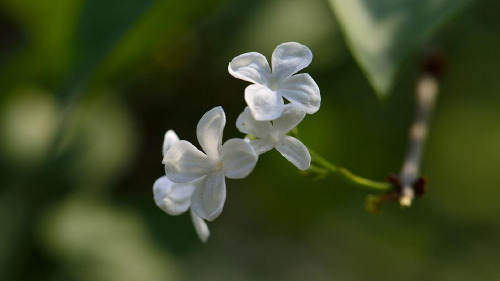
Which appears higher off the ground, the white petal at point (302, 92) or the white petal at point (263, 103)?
the white petal at point (263, 103)

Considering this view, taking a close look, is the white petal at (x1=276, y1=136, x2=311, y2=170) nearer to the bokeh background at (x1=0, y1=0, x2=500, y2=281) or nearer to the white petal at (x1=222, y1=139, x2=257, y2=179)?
the white petal at (x1=222, y1=139, x2=257, y2=179)

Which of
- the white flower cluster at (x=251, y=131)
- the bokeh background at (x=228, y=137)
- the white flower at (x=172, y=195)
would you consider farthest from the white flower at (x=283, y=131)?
the bokeh background at (x=228, y=137)

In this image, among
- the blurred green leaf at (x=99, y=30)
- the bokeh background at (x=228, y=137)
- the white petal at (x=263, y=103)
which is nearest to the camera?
the white petal at (x=263, y=103)

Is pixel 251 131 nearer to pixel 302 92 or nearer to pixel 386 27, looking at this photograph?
pixel 302 92

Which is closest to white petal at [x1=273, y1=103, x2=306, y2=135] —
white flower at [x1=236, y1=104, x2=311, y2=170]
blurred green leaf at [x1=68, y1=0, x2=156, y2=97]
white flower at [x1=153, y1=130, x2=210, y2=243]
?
white flower at [x1=236, y1=104, x2=311, y2=170]

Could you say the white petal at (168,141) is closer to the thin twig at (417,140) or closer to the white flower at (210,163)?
the white flower at (210,163)

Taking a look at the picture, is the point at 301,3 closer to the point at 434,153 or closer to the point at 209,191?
the point at 434,153

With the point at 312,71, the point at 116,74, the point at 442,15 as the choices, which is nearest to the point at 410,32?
the point at 442,15
